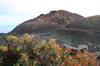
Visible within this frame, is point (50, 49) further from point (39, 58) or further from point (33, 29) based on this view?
point (33, 29)

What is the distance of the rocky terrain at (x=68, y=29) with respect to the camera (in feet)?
Result: 76.5

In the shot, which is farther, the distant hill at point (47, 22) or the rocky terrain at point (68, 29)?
the distant hill at point (47, 22)

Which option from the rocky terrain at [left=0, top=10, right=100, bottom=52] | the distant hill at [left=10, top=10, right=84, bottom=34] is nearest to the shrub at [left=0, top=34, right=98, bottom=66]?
the rocky terrain at [left=0, top=10, right=100, bottom=52]

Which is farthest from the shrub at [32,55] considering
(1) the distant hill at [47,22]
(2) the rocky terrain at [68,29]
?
(1) the distant hill at [47,22]

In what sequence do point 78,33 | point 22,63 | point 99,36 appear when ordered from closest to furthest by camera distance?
point 22,63
point 99,36
point 78,33

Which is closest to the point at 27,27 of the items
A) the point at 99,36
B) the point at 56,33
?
the point at 56,33

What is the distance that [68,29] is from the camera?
2889cm

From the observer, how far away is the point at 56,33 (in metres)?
28.0

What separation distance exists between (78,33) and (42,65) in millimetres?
17455

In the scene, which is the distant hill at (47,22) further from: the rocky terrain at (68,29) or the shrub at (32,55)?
the shrub at (32,55)

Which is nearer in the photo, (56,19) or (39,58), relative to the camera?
(39,58)

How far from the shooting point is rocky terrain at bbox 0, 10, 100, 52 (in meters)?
23.3

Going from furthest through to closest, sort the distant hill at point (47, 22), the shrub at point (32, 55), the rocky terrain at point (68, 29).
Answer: the distant hill at point (47, 22)
the rocky terrain at point (68, 29)
the shrub at point (32, 55)

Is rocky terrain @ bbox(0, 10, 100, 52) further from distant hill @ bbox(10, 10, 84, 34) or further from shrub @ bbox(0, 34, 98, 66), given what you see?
shrub @ bbox(0, 34, 98, 66)
